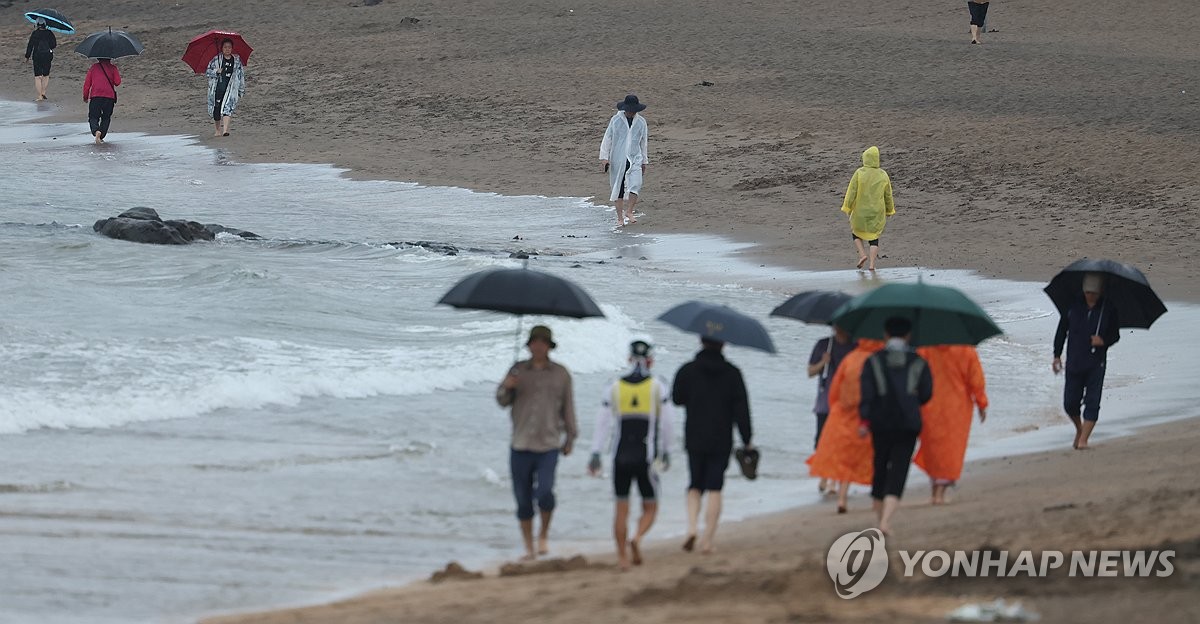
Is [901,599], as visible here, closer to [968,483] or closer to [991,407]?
[968,483]

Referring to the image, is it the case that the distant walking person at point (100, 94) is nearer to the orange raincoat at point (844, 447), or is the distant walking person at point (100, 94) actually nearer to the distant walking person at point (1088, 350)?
the distant walking person at point (1088, 350)

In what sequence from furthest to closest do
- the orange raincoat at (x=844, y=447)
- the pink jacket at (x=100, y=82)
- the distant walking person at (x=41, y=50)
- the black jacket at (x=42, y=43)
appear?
1. the black jacket at (x=42, y=43)
2. the distant walking person at (x=41, y=50)
3. the pink jacket at (x=100, y=82)
4. the orange raincoat at (x=844, y=447)

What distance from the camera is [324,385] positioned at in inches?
533

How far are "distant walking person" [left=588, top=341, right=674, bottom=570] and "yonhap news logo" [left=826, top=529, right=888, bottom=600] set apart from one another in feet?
3.14

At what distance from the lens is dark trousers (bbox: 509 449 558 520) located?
8.72m

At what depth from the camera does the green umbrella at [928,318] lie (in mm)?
8945

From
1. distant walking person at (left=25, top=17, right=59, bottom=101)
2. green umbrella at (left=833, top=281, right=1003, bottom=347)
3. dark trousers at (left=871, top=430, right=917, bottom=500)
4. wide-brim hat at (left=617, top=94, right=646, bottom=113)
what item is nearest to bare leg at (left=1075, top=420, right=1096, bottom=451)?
green umbrella at (left=833, top=281, right=1003, bottom=347)

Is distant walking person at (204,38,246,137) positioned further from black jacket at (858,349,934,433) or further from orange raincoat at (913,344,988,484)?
black jacket at (858,349,934,433)

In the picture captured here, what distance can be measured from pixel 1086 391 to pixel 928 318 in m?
2.66

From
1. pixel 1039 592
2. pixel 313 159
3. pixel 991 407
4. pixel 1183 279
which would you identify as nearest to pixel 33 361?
pixel 991 407

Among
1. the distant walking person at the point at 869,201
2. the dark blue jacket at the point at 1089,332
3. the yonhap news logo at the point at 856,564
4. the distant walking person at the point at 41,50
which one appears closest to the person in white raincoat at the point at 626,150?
the distant walking person at the point at 869,201

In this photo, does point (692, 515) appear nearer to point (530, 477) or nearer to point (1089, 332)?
point (530, 477)

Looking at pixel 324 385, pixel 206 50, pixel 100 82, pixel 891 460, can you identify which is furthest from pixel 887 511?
pixel 100 82

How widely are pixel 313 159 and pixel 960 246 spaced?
11.7 m
